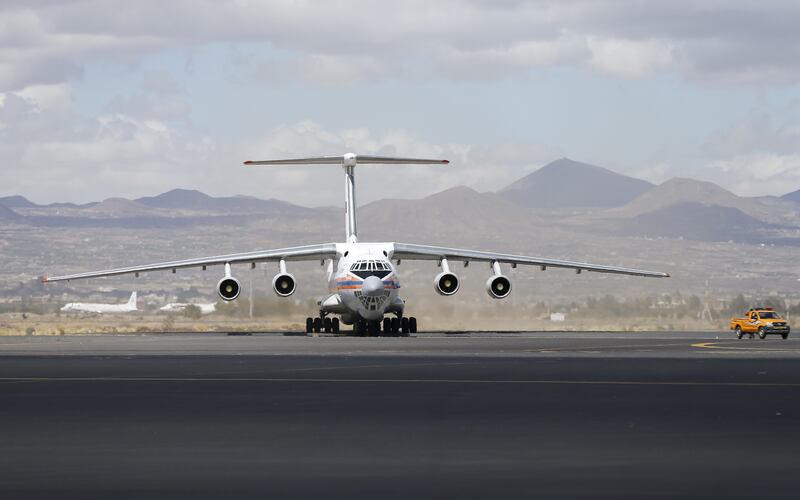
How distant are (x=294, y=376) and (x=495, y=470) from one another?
1396cm

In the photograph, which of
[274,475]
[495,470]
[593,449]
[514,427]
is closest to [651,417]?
[514,427]

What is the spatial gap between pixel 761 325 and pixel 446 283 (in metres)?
11.7

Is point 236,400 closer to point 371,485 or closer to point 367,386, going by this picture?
point 367,386

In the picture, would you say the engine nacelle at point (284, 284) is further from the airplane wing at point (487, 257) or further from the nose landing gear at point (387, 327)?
the airplane wing at point (487, 257)

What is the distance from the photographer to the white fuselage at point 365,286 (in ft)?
172

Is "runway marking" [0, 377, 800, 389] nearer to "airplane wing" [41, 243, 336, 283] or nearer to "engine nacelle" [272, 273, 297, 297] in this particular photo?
"engine nacelle" [272, 273, 297, 297]

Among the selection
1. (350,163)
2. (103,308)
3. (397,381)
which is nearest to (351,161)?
(350,163)

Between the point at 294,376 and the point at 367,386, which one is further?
the point at 294,376

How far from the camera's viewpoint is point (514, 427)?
1730 centimetres

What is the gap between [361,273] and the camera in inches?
2082

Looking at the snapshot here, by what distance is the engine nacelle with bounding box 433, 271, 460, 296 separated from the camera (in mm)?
55625

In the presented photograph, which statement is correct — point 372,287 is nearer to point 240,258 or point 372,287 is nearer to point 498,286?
point 498,286

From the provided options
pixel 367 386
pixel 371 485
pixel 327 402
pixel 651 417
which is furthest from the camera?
pixel 367 386

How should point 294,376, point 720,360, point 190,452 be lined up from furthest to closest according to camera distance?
point 720,360
point 294,376
point 190,452
